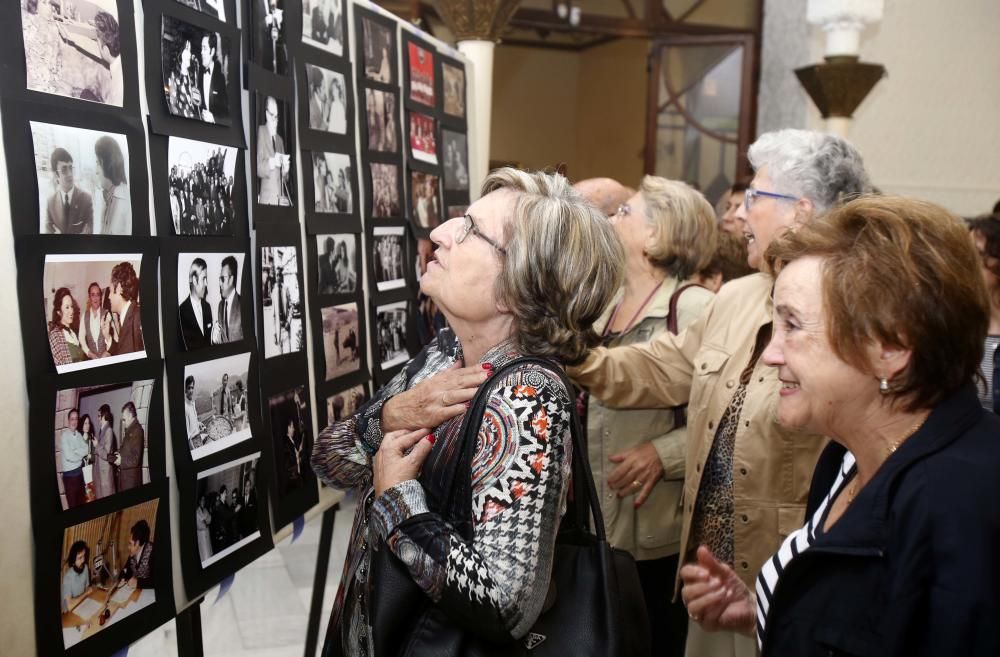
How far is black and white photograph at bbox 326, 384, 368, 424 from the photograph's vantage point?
222 centimetres

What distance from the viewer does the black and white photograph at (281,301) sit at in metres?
1.92

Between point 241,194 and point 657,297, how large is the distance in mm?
1524

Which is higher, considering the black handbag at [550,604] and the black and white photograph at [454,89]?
the black and white photograph at [454,89]

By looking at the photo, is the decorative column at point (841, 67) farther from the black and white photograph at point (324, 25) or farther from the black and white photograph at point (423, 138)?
the black and white photograph at point (324, 25)

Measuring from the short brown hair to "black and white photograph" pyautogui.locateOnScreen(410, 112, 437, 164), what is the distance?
1674 millimetres

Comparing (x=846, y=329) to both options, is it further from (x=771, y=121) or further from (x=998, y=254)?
(x=771, y=121)

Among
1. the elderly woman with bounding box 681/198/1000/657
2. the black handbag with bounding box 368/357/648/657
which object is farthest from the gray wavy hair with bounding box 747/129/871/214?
the black handbag with bounding box 368/357/648/657

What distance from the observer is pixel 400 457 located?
155 centimetres

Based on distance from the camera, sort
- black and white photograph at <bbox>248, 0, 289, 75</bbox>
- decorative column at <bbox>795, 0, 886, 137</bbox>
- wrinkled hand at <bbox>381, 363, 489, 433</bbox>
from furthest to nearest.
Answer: decorative column at <bbox>795, 0, 886, 137</bbox> < black and white photograph at <bbox>248, 0, 289, 75</bbox> < wrinkled hand at <bbox>381, 363, 489, 433</bbox>

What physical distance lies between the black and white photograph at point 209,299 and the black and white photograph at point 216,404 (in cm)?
5

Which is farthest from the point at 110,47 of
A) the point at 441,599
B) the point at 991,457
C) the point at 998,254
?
the point at 998,254

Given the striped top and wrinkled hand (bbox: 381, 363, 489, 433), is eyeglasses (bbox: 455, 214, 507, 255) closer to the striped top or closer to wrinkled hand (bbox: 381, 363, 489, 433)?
wrinkled hand (bbox: 381, 363, 489, 433)

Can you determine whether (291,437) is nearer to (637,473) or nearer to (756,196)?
(637,473)

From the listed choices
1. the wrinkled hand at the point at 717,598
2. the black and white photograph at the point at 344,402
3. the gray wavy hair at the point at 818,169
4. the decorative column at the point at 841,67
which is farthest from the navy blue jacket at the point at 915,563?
the decorative column at the point at 841,67
